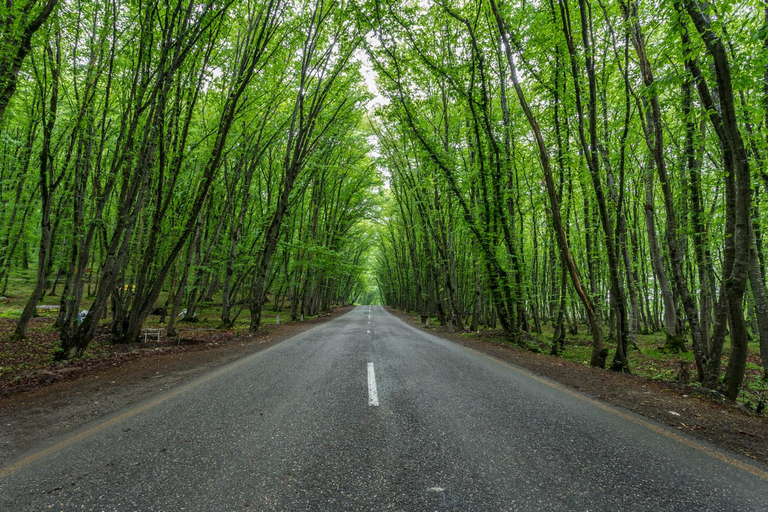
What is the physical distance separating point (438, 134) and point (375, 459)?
1656 cm

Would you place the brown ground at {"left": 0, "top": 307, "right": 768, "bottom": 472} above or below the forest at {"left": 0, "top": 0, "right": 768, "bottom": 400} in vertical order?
below

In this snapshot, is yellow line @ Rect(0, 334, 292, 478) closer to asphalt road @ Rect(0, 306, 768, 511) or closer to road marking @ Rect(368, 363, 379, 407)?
asphalt road @ Rect(0, 306, 768, 511)

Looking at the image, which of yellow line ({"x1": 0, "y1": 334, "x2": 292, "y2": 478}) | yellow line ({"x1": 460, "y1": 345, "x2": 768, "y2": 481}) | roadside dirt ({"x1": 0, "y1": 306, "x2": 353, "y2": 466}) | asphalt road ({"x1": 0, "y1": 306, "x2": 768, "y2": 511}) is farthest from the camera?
roadside dirt ({"x1": 0, "y1": 306, "x2": 353, "y2": 466})

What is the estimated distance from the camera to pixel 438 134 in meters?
16.8

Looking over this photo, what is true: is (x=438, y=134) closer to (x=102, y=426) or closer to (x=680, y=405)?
(x=680, y=405)

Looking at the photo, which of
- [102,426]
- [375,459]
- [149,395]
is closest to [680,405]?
[375,459]

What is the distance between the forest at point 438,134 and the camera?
641 centimetres

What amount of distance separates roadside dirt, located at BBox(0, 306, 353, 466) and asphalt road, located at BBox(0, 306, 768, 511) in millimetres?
428

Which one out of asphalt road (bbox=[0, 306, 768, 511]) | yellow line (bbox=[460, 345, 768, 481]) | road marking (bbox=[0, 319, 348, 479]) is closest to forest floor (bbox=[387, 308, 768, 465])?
yellow line (bbox=[460, 345, 768, 481])

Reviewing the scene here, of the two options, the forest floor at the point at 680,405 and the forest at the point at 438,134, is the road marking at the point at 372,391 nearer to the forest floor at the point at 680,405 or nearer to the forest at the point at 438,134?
the forest floor at the point at 680,405

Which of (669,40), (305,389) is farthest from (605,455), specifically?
(669,40)

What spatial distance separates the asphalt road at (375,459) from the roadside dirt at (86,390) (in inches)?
16.8

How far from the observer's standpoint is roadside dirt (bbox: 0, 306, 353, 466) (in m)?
3.61

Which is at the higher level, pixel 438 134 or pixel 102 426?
pixel 438 134
